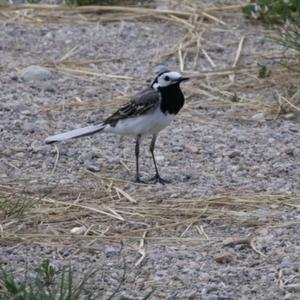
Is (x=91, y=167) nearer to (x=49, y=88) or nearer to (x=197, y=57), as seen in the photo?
(x=49, y=88)

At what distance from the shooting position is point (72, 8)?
1120 centimetres

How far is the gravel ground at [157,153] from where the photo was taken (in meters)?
5.91

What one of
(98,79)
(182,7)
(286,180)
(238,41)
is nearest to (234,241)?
(286,180)

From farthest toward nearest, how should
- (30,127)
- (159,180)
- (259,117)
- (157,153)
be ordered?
(259,117) < (30,127) < (157,153) < (159,180)

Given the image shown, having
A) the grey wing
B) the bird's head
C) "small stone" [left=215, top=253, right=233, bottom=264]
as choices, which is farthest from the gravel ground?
the bird's head

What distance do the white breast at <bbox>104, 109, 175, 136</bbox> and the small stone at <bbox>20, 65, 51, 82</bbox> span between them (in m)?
2.00

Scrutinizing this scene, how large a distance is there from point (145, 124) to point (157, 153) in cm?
60

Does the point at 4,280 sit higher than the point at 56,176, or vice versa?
the point at 4,280

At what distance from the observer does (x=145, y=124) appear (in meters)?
7.43

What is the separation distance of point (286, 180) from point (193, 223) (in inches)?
38.8

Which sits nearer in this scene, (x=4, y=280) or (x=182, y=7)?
(x=4, y=280)

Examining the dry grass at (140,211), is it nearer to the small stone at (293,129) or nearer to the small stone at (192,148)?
the small stone at (293,129)

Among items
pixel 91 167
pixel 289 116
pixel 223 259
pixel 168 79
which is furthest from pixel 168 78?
pixel 223 259

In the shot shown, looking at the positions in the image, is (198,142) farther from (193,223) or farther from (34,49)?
(34,49)
